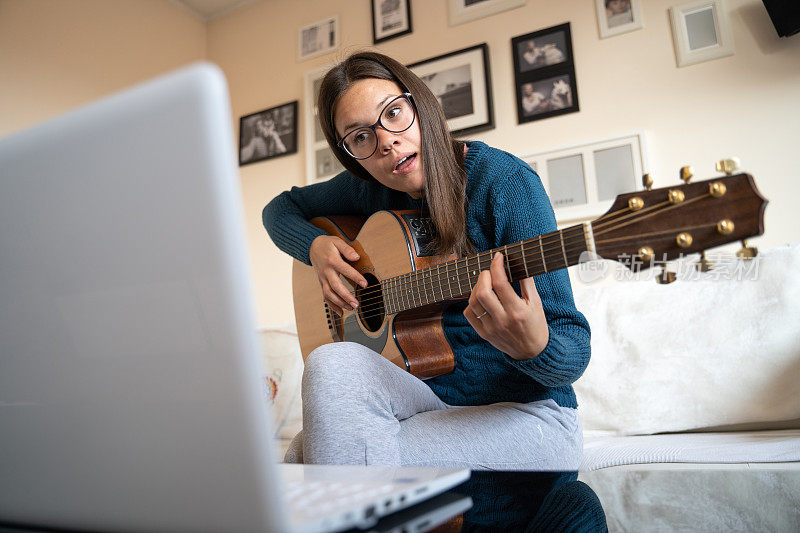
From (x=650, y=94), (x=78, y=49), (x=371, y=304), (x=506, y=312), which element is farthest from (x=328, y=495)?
(x=78, y=49)

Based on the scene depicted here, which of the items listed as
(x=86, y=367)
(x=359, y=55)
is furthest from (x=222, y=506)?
(x=359, y=55)

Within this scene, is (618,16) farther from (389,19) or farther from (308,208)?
(308,208)

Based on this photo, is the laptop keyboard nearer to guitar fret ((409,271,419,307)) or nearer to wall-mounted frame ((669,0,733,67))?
guitar fret ((409,271,419,307))

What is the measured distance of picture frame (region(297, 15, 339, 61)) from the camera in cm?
260

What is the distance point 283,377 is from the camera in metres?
1.80

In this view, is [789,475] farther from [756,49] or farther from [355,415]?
[756,49]

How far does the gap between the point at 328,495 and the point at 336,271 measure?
0.88 meters

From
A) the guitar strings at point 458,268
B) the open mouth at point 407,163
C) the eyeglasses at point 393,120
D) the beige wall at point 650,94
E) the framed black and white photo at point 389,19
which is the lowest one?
the guitar strings at point 458,268

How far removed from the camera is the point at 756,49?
5.65ft

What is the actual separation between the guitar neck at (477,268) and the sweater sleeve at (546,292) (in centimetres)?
10

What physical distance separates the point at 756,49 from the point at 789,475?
163cm

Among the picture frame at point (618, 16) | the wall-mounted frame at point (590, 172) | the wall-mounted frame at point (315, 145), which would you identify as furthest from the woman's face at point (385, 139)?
the wall-mounted frame at point (315, 145)

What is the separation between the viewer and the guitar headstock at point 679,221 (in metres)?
0.61

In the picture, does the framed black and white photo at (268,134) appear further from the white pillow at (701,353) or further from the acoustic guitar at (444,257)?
the white pillow at (701,353)
